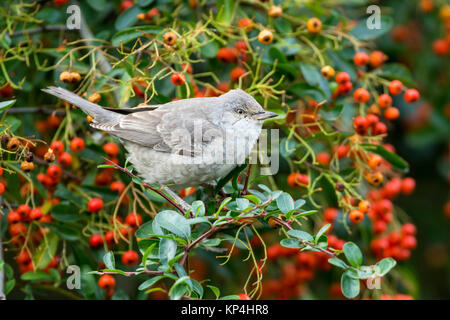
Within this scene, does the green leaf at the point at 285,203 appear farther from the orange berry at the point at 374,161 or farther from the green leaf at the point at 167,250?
the orange berry at the point at 374,161

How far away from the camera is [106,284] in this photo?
295 cm

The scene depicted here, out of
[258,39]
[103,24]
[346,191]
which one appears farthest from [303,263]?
[103,24]

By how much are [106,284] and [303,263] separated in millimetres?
1605

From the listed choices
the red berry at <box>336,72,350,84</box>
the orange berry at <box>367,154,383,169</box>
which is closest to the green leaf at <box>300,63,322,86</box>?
the red berry at <box>336,72,350,84</box>

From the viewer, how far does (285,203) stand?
2.29 meters

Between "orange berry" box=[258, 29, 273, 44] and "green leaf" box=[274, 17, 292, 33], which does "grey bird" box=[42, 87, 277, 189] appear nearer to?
"orange berry" box=[258, 29, 273, 44]

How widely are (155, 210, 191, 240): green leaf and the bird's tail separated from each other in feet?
3.54

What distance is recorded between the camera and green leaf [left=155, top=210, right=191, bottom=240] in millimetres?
2152

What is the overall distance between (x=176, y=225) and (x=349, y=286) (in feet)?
2.61

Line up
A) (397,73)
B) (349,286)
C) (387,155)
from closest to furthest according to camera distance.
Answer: (349,286), (387,155), (397,73)

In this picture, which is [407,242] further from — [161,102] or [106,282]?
A: [106,282]

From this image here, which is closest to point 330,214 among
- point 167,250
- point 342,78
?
point 342,78

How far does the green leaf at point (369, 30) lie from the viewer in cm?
353

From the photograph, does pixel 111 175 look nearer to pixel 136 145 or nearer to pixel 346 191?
pixel 136 145
